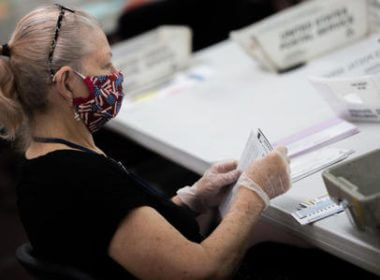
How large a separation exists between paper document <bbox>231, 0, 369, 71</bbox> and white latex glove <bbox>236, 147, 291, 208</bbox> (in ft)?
3.26

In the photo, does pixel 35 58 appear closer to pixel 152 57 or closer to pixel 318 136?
pixel 318 136

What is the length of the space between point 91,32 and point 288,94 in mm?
877

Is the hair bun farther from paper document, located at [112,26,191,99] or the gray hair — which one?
paper document, located at [112,26,191,99]

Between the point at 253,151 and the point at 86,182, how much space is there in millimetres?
417

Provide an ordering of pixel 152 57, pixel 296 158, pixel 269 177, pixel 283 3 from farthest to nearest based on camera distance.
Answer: pixel 283 3 → pixel 152 57 → pixel 296 158 → pixel 269 177

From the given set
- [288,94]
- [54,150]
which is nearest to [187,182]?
[288,94]

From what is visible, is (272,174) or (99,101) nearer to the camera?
(272,174)

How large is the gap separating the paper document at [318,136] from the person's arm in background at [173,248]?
37 centimetres

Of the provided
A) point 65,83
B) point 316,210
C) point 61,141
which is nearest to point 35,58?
point 65,83

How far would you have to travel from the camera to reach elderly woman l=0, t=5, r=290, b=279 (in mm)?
1142

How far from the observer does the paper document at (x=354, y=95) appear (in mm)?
1498

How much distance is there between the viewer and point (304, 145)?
1538 mm

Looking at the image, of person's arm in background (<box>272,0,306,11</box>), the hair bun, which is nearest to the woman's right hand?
the hair bun

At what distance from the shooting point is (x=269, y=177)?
125cm
